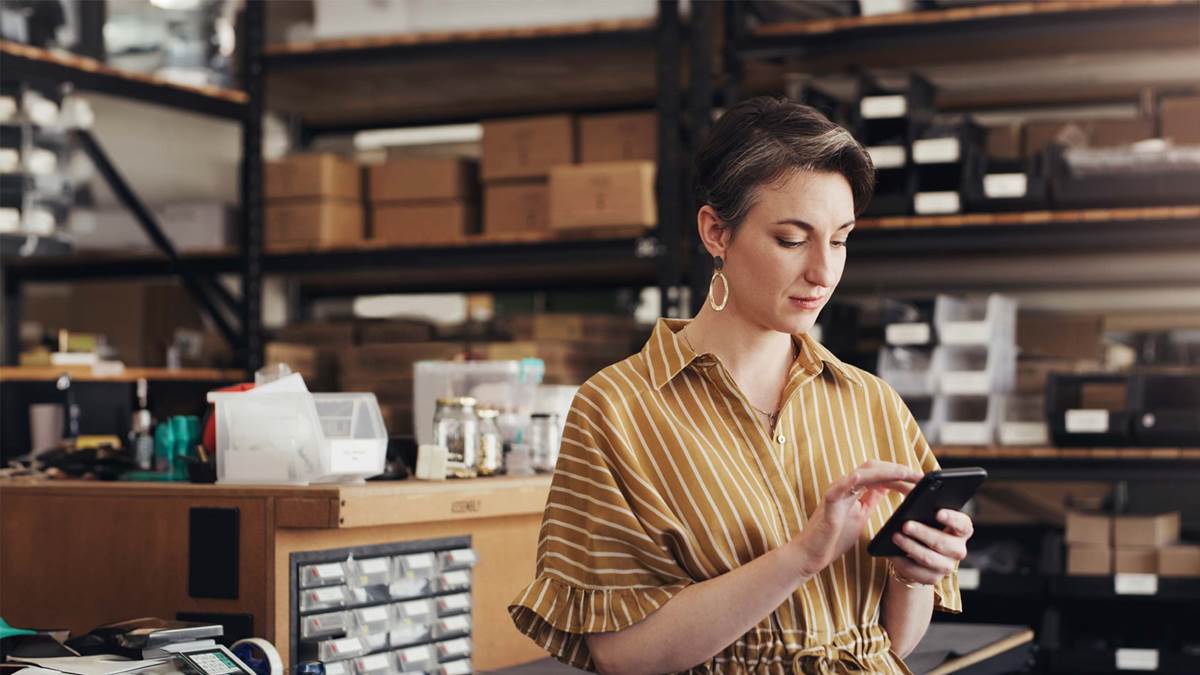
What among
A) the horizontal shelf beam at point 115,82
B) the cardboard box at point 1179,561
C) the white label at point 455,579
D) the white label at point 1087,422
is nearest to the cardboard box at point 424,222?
the horizontal shelf beam at point 115,82

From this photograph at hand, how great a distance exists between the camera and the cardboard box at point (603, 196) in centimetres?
450

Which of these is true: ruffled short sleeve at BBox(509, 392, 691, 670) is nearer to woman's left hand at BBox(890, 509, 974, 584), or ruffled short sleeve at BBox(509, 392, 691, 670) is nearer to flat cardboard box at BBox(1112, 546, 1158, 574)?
woman's left hand at BBox(890, 509, 974, 584)

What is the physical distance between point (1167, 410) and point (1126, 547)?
394 millimetres

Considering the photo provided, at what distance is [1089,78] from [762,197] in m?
3.65

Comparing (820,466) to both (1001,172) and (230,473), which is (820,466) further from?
(1001,172)

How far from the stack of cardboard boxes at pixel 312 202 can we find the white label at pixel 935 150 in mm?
1908

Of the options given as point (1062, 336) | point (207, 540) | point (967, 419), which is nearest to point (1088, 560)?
point (967, 419)

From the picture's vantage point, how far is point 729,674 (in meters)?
1.57

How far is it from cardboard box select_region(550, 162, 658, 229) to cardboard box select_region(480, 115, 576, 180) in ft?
0.57

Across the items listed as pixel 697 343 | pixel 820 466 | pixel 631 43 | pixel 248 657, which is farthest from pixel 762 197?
pixel 631 43

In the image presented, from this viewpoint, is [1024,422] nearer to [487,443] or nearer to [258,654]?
[487,443]

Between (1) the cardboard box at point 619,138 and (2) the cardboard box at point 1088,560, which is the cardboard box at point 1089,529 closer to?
(2) the cardboard box at point 1088,560

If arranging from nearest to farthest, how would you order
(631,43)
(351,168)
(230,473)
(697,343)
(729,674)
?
(729,674), (697,343), (230,473), (631,43), (351,168)

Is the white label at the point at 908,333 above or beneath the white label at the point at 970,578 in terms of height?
above
